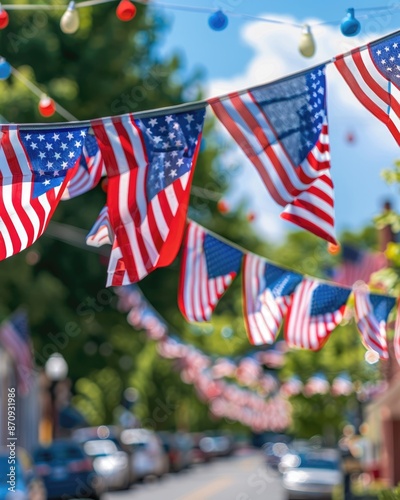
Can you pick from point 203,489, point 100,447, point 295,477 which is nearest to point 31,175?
point 295,477

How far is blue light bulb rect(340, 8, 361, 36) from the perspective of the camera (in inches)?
378

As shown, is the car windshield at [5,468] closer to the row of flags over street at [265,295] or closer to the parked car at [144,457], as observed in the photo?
the row of flags over street at [265,295]

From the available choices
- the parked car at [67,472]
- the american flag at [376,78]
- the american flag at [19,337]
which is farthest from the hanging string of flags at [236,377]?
the american flag at [376,78]

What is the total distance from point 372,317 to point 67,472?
1157 centimetres

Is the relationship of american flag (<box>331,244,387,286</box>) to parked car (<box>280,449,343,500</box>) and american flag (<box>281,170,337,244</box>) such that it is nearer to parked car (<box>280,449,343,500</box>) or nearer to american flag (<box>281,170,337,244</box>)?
parked car (<box>280,449,343,500</box>)

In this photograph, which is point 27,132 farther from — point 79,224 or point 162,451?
point 162,451

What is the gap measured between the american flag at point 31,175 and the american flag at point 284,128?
49.7 inches

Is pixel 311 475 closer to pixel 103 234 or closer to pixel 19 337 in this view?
pixel 19 337

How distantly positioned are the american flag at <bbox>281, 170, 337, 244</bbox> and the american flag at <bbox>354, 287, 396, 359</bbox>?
17.2 ft

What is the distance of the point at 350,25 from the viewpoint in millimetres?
9602

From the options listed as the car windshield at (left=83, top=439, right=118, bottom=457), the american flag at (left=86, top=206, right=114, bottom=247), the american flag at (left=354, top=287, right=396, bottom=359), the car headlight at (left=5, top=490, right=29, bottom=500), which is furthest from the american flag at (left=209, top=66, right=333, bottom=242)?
the car windshield at (left=83, top=439, right=118, bottom=457)

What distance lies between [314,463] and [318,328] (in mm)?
14304

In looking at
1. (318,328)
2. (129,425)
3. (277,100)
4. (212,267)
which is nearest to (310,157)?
(277,100)

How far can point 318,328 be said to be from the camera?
51.9 feet
